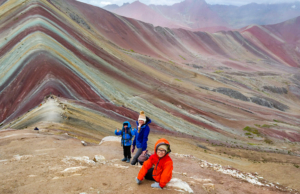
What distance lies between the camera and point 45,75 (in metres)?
21.7

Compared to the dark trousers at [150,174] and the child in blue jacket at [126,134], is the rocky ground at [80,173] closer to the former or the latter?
the dark trousers at [150,174]

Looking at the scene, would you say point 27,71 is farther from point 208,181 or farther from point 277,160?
point 277,160

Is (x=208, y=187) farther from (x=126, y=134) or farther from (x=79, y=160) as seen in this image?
(x=79, y=160)

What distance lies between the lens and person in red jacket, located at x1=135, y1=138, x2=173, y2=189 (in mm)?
5113

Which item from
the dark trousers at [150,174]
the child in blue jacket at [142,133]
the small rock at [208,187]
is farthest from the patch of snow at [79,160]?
the small rock at [208,187]

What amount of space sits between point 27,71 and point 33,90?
359 cm

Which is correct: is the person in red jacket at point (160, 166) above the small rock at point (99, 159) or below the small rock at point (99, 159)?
above

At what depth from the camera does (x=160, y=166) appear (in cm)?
533

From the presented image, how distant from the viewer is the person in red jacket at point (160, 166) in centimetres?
511

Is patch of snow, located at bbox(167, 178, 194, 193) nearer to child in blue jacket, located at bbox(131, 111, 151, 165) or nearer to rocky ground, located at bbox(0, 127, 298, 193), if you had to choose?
rocky ground, located at bbox(0, 127, 298, 193)

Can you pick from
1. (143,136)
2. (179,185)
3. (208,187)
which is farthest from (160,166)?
(208,187)

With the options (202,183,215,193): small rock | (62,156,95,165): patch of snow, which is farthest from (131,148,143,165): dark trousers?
(202,183,215,193): small rock

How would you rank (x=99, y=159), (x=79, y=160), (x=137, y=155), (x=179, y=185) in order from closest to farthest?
(x=179, y=185), (x=137, y=155), (x=79, y=160), (x=99, y=159)

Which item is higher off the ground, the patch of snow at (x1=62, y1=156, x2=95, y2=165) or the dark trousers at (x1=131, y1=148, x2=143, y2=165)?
the dark trousers at (x1=131, y1=148, x2=143, y2=165)
